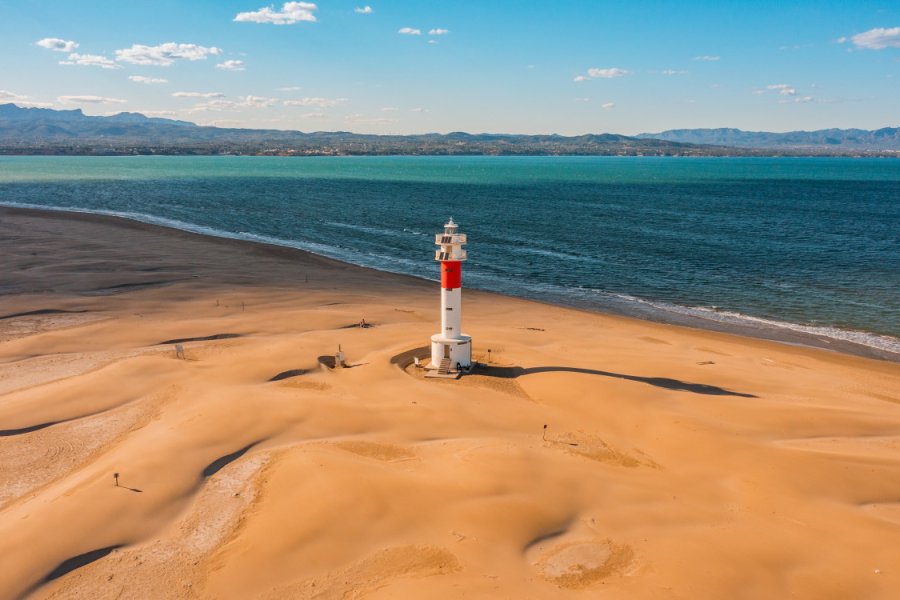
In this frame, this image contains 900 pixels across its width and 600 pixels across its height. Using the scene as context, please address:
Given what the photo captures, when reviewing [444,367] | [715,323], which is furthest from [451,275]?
[715,323]

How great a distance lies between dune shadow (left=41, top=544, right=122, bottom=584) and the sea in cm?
2709

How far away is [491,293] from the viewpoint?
125ft

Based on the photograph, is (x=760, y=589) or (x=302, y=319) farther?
(x=302, y=319)

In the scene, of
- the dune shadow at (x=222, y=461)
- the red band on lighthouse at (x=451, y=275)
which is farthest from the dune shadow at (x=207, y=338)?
the dune shadow at (x=222, y=461)

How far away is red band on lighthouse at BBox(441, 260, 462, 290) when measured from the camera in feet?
67.9

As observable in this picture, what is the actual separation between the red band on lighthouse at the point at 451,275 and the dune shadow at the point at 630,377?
2.99 metres

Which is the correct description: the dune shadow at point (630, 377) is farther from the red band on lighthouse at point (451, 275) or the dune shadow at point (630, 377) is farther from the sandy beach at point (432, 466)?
the red band on lighthouse at point (451, 275)

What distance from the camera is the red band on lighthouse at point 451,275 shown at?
2069cm

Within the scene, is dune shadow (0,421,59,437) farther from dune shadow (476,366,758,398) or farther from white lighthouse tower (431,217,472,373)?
dune shadow (476,366,758,398)

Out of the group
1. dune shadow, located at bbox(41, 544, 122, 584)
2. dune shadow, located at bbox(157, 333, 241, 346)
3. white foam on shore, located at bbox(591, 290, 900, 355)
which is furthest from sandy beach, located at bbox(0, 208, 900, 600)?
white foam on shore, located at bbox(591, 290, 900, 355)

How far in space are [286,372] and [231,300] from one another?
42.8ft

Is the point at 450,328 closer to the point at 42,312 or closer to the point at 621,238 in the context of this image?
the point at 42,312

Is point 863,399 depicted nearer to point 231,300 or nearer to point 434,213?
point 231,300

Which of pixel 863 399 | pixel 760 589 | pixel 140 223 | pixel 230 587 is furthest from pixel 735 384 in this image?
pixel 140 223
